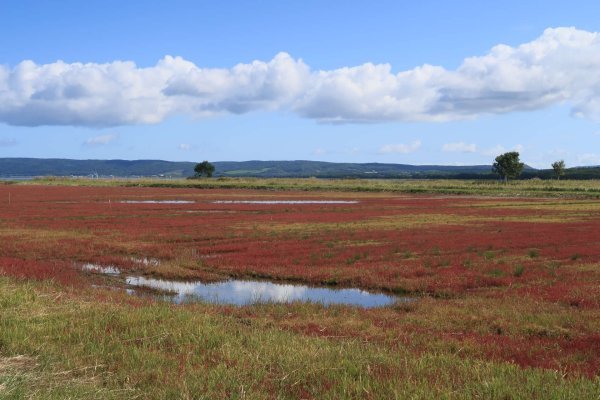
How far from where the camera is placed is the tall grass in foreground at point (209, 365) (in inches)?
309

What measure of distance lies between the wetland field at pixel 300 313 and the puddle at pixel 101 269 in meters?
0.18

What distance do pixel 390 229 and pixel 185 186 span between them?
328 ft

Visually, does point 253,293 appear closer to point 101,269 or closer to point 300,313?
point 300,313

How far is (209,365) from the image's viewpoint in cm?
936

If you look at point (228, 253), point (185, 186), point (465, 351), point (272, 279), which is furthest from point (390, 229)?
point (185, 186)

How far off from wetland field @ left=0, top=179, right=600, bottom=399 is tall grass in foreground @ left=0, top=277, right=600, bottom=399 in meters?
0.04

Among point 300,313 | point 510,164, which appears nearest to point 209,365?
point 300,313

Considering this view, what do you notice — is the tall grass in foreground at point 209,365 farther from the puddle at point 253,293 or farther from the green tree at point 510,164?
the green tree at point 510,164

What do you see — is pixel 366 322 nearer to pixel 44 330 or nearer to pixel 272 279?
pixel 44 330

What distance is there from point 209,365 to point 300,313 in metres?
7.34

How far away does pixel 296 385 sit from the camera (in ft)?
27.8

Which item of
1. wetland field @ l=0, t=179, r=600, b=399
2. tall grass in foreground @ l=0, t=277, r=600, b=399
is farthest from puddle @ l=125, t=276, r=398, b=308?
tall grass in foreground @ l=0, t=277, r=600, b=399

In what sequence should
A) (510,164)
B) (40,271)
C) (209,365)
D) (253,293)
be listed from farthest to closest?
(510,164) < (40,271) < (253,293) < (209,365)

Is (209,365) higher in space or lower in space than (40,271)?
higher
